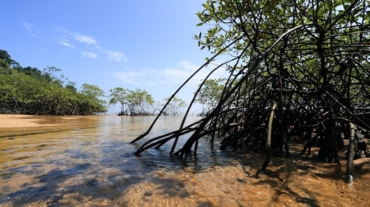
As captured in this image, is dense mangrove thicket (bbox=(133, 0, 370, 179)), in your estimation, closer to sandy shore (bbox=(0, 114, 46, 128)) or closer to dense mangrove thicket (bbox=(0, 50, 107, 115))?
sandy shore (bbox=(0, 114, 46, 128))

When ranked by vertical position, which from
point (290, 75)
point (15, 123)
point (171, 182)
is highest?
point (290, 75)

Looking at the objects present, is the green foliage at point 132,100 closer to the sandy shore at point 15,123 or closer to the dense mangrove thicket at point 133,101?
the dense mangrove thicket at point 133,101

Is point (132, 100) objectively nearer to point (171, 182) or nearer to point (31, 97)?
point (31, 97)

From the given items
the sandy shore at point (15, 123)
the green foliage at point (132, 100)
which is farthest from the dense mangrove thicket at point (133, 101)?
the sandy shore at point (15, 123)

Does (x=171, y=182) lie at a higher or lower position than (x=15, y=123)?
lower

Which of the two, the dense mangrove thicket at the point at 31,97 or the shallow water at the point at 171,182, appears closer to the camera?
the shallow water at the point at 171,182

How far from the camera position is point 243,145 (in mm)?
3660

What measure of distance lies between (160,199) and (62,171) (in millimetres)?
1308

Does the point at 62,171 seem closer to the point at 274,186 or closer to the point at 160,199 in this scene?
the point at 160,199

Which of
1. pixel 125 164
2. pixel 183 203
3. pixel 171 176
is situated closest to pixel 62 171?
pixel 125 164

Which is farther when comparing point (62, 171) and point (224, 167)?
point (224, 167)

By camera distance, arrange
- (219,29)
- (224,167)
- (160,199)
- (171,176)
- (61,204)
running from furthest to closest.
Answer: (219,29) < (224,167) < (171,176) < (160,199) < (61,204)

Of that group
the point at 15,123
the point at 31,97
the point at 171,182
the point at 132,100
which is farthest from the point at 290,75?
the point at 132,100

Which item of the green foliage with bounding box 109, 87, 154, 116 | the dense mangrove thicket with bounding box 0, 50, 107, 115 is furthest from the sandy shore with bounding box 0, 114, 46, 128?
the green foliage with bounding box 109, 87, 154, 116
